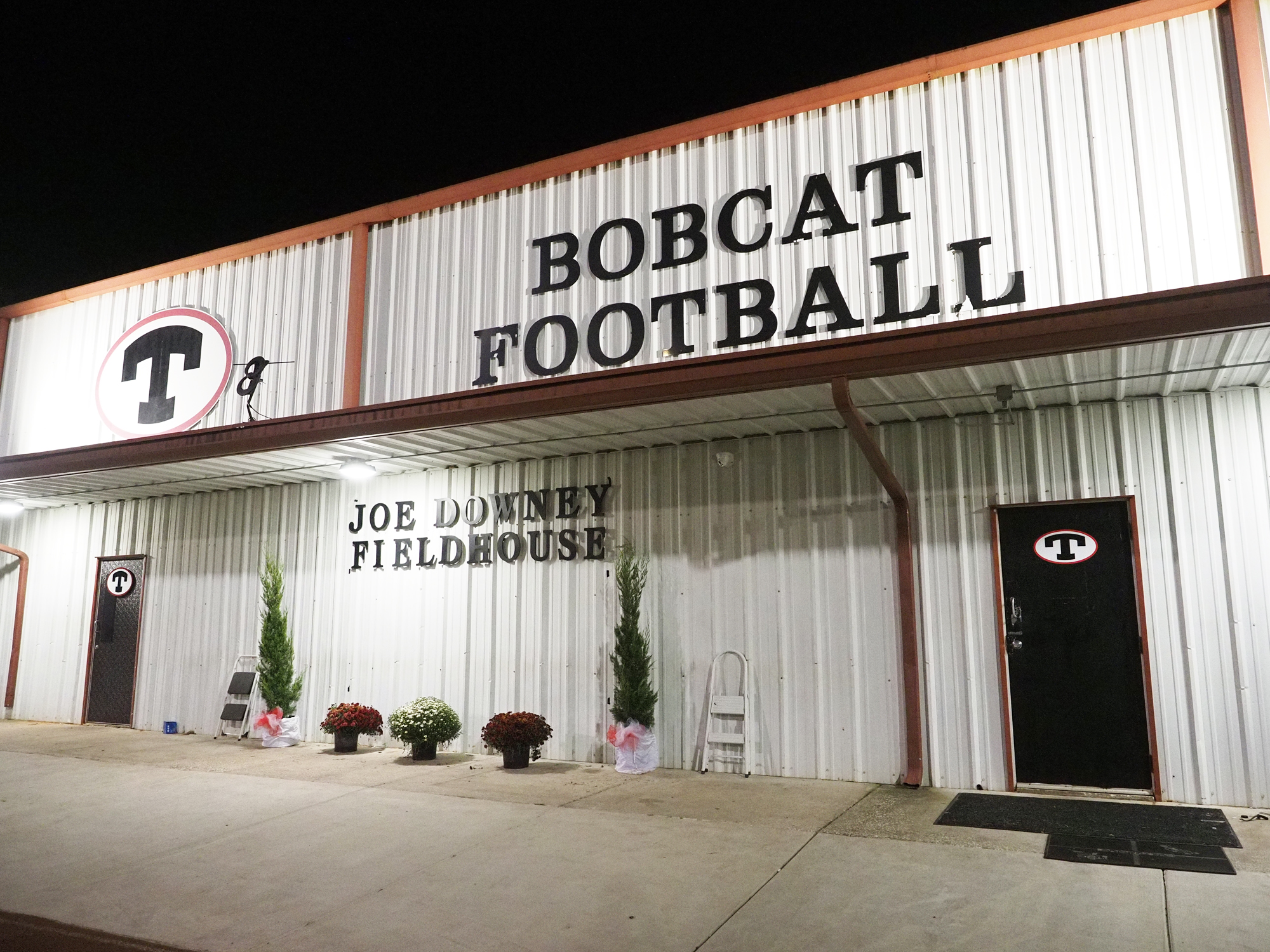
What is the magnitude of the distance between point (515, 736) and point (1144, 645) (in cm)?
565

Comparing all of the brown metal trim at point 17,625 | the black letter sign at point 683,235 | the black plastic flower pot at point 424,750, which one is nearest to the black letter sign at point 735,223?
the black letter sign at point 683,235

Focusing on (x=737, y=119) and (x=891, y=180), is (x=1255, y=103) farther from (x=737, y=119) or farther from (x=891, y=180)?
(x=737, y=119)

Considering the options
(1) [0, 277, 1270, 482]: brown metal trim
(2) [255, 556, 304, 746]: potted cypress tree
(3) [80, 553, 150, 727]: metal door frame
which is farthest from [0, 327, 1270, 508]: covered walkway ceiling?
(3) [80, 553, 150, 727]: metal door frame

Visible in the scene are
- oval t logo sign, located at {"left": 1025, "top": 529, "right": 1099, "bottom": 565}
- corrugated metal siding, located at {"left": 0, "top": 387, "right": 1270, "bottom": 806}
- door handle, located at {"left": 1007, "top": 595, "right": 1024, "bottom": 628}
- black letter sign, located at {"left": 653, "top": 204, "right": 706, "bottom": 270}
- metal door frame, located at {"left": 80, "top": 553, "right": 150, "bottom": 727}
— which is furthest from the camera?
metal door frame, located at {"left": 80, "top": 553, "right": 150, "bottom": 727}

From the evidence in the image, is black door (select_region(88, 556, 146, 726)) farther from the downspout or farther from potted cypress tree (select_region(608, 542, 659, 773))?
the downspout

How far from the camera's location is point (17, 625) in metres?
14.4

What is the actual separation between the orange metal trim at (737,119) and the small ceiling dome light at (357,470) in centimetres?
325

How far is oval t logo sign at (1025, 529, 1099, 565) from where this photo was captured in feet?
25.9

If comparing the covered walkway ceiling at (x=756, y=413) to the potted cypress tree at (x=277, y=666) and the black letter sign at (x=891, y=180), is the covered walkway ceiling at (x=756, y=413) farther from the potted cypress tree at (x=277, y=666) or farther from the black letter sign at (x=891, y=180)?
the black letter sign at (x=891, y=180)

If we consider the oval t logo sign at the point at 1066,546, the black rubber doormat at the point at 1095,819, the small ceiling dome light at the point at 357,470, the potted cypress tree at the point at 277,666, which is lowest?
the black rubber doormat at the point at 1095,819

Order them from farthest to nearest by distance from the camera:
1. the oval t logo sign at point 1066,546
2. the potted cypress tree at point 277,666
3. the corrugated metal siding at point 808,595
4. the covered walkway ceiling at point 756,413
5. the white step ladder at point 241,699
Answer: the white step ladder at point 241,699
the potted cypress tree at point 277,666
the oval t logo sign at point 1066,546
the corrugated metal siding at point 808,595
the covered walkway ceiling at point 756,413

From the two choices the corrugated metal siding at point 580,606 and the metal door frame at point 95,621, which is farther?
the metal door frame at point 95,621

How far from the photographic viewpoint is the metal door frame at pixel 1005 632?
746 cm

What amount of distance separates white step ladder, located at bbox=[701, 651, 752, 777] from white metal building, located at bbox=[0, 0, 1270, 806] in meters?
0.14
